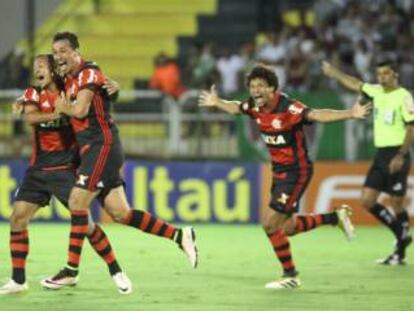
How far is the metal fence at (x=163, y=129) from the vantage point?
62.9 feet

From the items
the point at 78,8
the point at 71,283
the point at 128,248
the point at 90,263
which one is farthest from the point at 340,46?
the point at 71,283

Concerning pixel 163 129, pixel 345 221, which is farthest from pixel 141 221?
pixel 163 129

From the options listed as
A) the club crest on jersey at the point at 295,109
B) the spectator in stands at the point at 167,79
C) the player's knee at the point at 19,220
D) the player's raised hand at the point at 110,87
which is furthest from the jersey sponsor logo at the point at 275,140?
the spectator in stands at the point at 167,79

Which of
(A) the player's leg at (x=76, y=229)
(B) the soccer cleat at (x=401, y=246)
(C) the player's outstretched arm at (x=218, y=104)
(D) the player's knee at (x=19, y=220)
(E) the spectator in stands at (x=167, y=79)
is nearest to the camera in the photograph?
(A) the player's leg at (x=76, y=229)

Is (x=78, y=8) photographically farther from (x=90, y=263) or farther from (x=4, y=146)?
(x=90, y=263)

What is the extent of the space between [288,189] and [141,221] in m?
1.35

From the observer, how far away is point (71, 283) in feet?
36.4

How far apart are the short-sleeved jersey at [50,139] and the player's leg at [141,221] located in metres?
0.46

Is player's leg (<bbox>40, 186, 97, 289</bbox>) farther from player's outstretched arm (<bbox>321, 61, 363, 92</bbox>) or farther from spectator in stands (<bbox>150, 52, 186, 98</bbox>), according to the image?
spectator in stands (<bbox>150, 52, 186, 98</bbox>)

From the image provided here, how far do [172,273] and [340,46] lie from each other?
35.5 ft

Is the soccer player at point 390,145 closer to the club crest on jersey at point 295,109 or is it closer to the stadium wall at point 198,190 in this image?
the club crest on jersey at point 295,109

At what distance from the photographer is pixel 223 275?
12344 mm

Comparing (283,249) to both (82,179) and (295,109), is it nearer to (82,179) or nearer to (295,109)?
(295,109)

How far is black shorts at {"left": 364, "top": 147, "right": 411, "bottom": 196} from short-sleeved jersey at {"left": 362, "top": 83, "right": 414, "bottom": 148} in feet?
0.31
